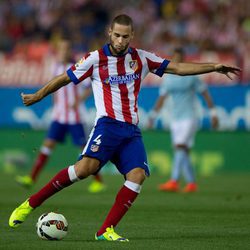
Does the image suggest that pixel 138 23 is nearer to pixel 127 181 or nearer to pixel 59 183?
pixel 59 183

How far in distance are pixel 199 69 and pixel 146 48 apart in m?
12.9

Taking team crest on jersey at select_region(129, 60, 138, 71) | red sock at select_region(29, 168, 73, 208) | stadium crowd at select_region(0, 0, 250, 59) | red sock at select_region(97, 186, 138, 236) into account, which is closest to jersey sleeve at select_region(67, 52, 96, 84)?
team crest on jersey at select_region(129, 60, 138, 71)

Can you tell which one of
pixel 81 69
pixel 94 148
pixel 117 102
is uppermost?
pixel 81 69

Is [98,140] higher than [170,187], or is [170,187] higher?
[98,140]

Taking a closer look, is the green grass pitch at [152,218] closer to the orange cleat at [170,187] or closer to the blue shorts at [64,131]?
the orange cleat at [170,187]

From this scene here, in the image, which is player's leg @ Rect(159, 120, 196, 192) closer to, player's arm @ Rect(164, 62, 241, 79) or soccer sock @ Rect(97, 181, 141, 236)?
player's arm @ Rect(164, 62, 241, 79)

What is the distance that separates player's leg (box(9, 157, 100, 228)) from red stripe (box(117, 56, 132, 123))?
52cm

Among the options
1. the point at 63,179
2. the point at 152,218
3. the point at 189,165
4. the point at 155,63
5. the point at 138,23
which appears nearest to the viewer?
the point at 63,179

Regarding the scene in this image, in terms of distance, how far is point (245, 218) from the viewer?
1009 cm

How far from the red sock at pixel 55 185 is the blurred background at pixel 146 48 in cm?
1056

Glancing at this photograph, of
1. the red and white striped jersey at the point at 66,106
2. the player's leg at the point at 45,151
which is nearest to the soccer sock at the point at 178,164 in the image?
the red and white striped jersey at the point at 66,106

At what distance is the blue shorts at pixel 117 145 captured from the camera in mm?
8148

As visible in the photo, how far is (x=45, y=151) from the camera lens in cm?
1427

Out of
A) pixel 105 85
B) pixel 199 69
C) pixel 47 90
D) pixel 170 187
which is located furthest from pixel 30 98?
pixel 170 187
